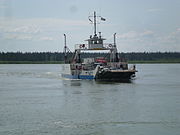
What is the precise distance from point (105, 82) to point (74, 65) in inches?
215

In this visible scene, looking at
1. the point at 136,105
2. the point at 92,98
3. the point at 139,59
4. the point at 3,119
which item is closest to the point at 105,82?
the point at 92,98

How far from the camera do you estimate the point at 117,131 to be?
1571 cm

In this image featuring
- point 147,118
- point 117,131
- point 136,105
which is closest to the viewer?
point 117,131

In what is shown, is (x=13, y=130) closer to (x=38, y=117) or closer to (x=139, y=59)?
(x=38, y=117)

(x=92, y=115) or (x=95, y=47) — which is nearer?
(x=92, y=115)

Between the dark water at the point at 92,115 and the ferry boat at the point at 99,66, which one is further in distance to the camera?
the ferry boat at the point at 99,66

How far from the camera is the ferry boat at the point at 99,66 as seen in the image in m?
39.9

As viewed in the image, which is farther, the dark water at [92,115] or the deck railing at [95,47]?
the deck railing at [95,47]

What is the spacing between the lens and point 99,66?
39.8 meters

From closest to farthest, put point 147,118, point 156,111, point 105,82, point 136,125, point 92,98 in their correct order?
point 136,125, point 147,118, point 156,111, point 92,98, point 105,82

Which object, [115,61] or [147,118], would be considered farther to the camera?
[115,61]

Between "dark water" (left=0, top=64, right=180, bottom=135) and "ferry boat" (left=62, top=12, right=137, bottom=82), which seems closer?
"dark water" (left=0, top=64, right=180, bottom=135)

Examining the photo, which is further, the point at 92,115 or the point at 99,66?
the point at 99,66

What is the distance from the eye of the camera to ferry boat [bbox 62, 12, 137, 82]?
3991 centimetres
